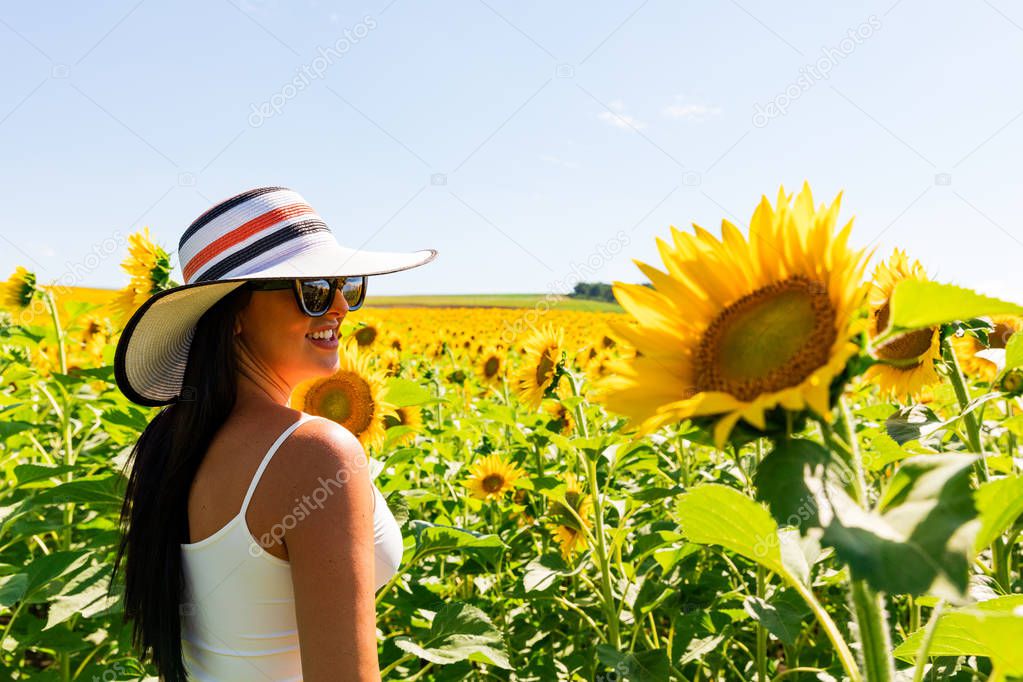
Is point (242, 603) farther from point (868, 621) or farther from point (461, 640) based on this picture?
point (868, 621)

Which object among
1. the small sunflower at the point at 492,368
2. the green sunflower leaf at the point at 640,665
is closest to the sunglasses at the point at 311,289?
the green sunflower leaf at the point at 640,665

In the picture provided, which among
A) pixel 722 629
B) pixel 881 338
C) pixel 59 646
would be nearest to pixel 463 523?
pixel 722 629

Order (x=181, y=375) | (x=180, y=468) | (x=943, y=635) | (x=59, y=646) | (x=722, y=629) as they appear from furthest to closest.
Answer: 1. (x=722, y=629)
2. (x=59, y=646)
3. (x=181, y=375)
4. (x=180, y=468)
5. (x=943, y=635)

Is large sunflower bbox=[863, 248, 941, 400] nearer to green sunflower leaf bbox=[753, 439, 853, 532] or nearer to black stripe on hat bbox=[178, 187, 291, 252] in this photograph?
green sunflower leaf bbox=[753, 439, 853, 532]

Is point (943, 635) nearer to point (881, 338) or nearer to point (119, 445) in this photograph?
point (881, 338)

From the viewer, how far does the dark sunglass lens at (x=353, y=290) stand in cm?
222

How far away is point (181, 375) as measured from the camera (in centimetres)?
222

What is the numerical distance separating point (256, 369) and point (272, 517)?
494 millimetres

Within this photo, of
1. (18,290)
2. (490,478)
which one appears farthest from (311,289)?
(18,290)

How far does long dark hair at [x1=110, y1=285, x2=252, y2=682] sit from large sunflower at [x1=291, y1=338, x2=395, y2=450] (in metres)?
1.20

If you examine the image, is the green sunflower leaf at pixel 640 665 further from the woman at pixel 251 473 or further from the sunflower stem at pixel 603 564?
the woman at pixel 251 473

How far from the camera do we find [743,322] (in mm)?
978

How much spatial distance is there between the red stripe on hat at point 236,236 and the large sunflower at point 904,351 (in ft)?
4.89

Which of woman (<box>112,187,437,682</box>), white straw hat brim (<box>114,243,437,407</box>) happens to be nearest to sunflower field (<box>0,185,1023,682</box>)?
white straw hat brim (<box>114,243,437,407</box>)
